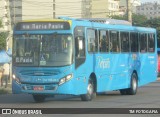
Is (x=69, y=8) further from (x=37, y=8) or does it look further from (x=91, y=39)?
(x=91, y=39)

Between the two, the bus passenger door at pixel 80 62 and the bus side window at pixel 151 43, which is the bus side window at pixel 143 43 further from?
the bus passenger door at pixel 80 62

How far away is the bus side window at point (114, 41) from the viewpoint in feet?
72.9

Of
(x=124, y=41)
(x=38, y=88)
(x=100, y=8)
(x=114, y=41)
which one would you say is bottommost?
(x=100, y=8)

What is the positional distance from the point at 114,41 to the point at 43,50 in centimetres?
450

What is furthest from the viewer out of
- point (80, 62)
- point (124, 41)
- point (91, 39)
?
point (124, 41)

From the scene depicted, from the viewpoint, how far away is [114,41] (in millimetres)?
22453

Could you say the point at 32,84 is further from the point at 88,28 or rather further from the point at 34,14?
the point at 34,14

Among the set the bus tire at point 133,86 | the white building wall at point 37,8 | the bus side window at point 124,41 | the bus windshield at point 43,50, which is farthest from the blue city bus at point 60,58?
the white building wall at point 37,8

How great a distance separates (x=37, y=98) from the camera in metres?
20.4

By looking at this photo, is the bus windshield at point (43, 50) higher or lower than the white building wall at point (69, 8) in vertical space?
higher

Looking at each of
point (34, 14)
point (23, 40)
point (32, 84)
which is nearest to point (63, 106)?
point (32, 84)

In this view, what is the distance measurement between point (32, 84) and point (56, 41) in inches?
68.0

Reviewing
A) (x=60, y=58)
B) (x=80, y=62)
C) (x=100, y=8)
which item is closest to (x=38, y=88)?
(x=60, y=58)

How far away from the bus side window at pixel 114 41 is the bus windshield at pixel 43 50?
378 cm
